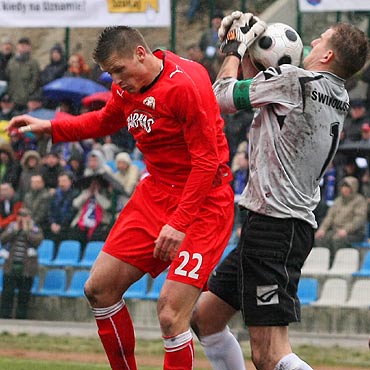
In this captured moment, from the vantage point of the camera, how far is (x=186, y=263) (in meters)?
5.66

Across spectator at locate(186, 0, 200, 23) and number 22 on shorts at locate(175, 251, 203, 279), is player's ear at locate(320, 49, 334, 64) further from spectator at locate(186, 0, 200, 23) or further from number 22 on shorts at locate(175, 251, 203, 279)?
spectator at locate(186, 0, 200, 23)

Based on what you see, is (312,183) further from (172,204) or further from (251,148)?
(172,204)

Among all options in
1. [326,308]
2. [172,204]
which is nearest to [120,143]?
[326,308]

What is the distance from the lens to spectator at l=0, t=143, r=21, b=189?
11742 mm

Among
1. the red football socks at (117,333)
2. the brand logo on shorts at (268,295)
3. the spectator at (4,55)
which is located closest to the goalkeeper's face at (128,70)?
the red football socks at (117,333)

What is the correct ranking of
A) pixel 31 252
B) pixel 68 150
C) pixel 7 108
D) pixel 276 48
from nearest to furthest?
pixel 276 48, pixel 31 252, pixel 68 150, pixel 7 108

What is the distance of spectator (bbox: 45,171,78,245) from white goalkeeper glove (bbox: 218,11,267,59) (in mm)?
6293

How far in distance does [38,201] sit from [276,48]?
256 inches

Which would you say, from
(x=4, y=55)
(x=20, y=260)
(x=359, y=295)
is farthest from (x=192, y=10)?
(x=359, y=295)

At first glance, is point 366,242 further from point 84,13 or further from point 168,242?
point 168,242

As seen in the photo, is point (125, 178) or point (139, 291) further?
point (125, 178)

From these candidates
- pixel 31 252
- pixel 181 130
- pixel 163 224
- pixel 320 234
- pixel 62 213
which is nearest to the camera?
pixel 181 130

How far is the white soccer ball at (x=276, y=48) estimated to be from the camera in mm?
5484

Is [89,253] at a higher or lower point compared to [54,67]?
lower
